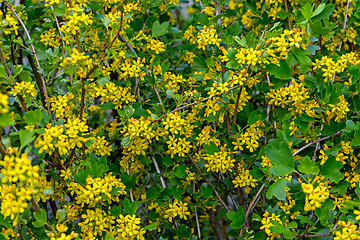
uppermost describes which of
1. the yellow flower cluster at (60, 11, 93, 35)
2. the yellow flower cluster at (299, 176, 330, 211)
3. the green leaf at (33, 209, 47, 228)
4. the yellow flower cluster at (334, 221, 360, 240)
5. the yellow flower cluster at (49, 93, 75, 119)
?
the yellow flower cluster at (60, 11, 93, 35)

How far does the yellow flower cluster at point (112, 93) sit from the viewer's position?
186 centimetres

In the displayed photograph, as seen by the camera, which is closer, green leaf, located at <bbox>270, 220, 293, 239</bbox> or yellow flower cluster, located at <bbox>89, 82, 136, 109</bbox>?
green leaf, located at <bbox>270, 220, 293, 239</bbox>

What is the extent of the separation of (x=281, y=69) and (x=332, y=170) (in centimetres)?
45

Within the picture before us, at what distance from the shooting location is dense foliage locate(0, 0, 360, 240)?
58.2 inches

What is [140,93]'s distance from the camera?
217cm

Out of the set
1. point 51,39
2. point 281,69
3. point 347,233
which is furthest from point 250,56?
point 51,39

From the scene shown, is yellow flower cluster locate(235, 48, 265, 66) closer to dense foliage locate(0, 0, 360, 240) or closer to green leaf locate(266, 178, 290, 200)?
dense foliage locate(0, 0, 360, 240)

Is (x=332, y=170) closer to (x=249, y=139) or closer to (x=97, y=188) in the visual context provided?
(x=249, y=139)

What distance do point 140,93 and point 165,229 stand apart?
72 centimetres

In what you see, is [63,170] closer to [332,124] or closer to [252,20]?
[332,124]

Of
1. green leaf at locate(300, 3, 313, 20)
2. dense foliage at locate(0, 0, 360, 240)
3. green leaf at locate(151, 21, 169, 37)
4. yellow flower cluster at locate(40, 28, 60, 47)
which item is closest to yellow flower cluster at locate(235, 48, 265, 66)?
dense foliage at locate(0, 0, 360, 240)

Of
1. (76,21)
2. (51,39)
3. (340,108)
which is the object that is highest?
(76,21)

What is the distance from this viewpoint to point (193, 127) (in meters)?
1.90

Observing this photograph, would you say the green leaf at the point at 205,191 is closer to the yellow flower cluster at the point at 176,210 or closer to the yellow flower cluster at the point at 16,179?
the yellow flower cluster at the point at 176,210
